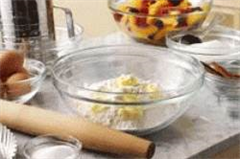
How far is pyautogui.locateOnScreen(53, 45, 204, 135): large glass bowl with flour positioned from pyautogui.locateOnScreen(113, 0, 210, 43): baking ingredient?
0.17 metres

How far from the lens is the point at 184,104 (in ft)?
3.13

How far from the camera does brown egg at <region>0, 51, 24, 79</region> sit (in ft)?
3.45

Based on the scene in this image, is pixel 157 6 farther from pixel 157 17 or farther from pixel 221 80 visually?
pixel 221 80

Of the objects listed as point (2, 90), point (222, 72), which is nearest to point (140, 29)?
point (222, 72)

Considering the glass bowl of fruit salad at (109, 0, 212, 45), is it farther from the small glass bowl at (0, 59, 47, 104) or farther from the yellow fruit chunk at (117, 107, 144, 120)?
the yellow fruit chunk at (117, 107, 144, 120)

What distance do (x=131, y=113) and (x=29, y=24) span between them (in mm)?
348

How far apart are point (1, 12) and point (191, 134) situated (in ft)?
1.53

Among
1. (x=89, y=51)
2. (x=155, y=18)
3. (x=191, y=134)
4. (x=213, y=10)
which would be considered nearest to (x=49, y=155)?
(x=191, y=134)

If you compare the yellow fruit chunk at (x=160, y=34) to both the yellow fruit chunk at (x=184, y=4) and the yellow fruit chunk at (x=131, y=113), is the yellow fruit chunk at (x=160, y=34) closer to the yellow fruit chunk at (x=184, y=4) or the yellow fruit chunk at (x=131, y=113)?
the yellow fruit chunk at (x=184, y=4)

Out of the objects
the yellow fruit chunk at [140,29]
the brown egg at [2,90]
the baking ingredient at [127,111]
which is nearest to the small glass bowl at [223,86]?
the baking ingredient at [127,111]

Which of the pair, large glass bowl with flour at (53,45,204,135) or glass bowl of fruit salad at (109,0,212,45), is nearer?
large glass bowl with flour at (53,45,204,135)

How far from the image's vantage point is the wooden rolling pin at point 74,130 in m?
0.84

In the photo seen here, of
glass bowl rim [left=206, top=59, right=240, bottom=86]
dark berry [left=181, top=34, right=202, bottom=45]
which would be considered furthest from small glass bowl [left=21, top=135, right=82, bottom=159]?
dark berry [left=181, top=34, right=202, bottom=45]

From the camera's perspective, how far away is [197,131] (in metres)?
0.95
